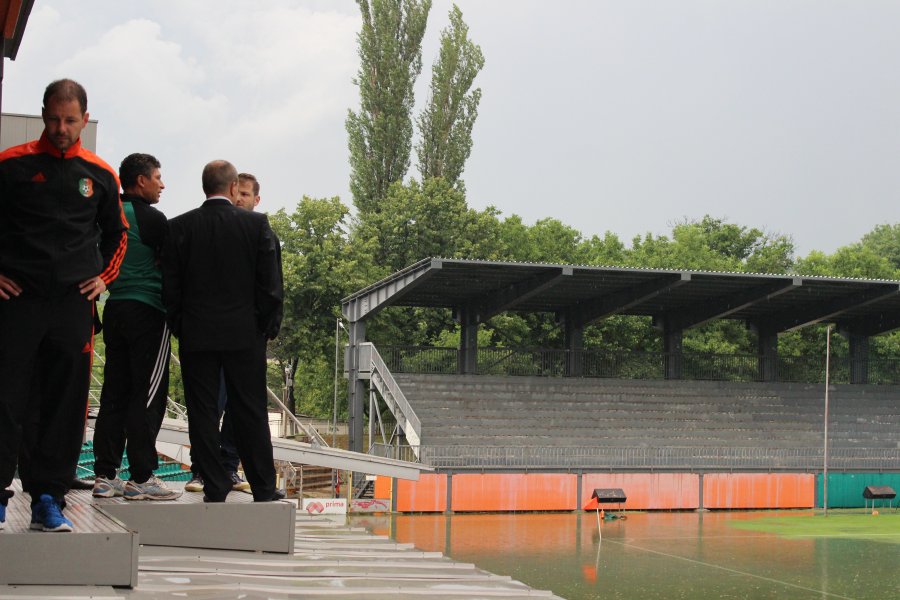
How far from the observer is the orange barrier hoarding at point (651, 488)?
34.0 metres

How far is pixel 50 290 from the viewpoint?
159 inches

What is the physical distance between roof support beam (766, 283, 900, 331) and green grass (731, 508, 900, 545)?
23.6 feet

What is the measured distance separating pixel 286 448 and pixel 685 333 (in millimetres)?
35340

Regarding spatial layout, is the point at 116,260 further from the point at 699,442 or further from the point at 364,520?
the point at 699,442

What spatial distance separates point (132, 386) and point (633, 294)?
33541 millimetres

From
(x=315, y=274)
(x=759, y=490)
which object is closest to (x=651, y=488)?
(x=759, y=490)

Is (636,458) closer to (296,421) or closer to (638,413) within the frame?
(638,413)

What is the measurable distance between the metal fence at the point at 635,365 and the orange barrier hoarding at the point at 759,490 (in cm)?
679

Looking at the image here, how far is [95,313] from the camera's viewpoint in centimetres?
457

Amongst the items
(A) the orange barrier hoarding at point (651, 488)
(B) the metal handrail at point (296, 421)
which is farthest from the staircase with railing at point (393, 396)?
(B) the metal handrail at point (296, 421)

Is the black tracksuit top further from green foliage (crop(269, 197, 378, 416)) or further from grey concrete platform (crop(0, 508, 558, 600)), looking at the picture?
green foliage (crop(269, 197, 378, 416))

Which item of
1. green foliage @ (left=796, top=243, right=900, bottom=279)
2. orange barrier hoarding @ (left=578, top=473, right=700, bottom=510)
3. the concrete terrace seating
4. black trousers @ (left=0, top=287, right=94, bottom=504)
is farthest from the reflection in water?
green foliage @ (left=796, top=243, right=900, bottom=279)

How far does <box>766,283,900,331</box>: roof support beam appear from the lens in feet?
128

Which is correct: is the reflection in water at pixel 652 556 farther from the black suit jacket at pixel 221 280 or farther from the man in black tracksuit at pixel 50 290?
the man in black tracksuit at pixel 50 290
